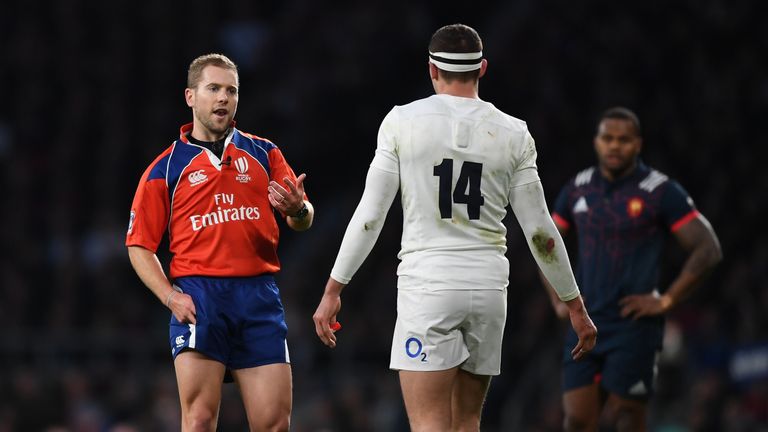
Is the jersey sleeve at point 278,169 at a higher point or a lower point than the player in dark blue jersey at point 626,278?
higher

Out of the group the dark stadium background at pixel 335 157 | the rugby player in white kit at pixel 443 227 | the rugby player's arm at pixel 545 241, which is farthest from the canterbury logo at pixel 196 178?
the dark stadium background at pixel 335 157

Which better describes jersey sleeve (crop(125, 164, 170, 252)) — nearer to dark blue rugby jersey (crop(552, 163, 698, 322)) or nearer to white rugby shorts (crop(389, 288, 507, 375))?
white rugby shorts (crop(389, 288, 507, 375))

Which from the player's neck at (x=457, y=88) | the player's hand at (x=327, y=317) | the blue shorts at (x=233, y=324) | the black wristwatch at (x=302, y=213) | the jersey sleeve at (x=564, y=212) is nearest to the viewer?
the player's hand at (x=327, y=317)

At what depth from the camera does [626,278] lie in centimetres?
775

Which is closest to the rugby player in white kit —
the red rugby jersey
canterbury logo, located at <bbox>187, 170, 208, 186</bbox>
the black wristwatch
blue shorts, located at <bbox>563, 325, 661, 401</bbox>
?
the black wristwatch

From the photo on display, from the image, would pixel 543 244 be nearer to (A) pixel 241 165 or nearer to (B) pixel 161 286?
(A) pixel 241 165

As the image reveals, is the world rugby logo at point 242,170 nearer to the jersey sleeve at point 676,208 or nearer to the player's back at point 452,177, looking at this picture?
the player's back at point 452,177

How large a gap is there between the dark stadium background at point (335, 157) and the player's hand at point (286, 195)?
5.80 meters

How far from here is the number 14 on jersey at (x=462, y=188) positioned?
228 inches

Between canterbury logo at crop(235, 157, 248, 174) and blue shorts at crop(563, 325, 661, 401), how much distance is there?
242 centimetres

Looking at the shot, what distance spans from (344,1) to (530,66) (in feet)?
12.7

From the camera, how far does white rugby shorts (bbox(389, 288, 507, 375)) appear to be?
228 inches

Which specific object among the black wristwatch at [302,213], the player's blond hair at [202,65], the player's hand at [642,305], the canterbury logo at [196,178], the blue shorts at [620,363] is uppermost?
the player's blond hair at [202,65]

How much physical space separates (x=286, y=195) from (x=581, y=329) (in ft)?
5.09
